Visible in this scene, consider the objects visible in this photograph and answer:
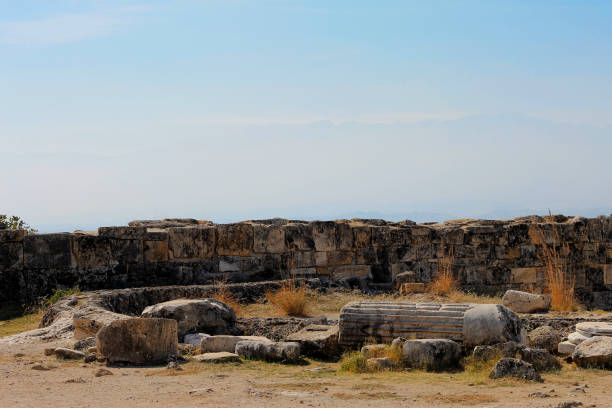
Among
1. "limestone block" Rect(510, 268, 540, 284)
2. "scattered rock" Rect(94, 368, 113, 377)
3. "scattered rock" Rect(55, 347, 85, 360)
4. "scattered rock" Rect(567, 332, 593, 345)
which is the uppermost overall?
"limestone block" Rect(510, 268, 540, 284)

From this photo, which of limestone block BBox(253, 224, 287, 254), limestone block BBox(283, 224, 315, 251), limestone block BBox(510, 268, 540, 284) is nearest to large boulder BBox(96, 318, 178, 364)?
limestone block BBox(253, 224, 287, 254)

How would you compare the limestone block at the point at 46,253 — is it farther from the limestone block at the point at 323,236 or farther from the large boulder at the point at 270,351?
the large boulder at the point at 270,351

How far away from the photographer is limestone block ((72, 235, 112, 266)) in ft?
44.9

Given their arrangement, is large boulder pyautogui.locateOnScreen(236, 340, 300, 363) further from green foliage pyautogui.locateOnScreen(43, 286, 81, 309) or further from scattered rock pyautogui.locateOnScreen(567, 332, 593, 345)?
green foliage pyautogui.locateOnScreen(43, 286, 81, 309)

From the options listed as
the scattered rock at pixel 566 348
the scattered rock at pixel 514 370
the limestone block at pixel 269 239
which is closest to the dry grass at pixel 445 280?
the limestone block at pixel 269 239

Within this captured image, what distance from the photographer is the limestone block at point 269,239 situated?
14711 mm

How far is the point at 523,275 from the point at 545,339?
832 cm

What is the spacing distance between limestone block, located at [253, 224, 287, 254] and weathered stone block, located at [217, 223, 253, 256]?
0.40 ft

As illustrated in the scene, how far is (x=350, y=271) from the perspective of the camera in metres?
15.3

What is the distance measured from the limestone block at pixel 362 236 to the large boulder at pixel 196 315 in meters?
5.85

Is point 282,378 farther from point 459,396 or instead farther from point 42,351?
point 42,351

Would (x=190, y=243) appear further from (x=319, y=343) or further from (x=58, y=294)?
(x=319, y=343)

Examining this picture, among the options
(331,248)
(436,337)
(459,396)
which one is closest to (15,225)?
(331,248)

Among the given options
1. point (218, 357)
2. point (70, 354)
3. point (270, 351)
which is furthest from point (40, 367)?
point (270, 351)
